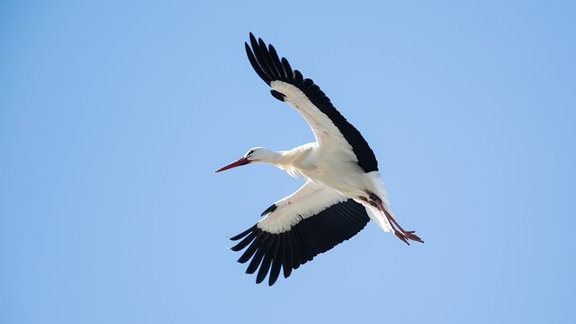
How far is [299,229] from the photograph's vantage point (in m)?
11.4

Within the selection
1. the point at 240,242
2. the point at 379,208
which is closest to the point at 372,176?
the point at 379,208

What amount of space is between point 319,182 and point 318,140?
2.11ft

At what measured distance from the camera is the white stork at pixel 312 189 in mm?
9375

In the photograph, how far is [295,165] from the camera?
416 inches

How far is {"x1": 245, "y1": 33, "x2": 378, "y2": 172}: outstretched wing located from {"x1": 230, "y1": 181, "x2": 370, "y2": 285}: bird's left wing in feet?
4.06

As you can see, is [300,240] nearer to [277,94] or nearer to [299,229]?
[299,229]

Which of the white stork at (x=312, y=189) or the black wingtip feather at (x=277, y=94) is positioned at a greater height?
the black wingtip feather at (x=277, y=94)

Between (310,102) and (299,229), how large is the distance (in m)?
2.45

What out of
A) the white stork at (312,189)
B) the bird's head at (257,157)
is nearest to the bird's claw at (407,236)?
the white stork at (312,189)

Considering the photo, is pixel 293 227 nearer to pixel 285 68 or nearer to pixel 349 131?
pixel 349 131

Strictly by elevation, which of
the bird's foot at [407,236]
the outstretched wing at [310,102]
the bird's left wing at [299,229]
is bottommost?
the bird's foot at [407,236]

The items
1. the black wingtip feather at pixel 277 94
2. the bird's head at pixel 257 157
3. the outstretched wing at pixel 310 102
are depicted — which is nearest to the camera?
the outstretched wing at pixel 310 102

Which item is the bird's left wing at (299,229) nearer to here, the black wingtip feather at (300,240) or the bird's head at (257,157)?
the black wingtip feather at (300,240)

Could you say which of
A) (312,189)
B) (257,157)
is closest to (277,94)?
(257,157)
